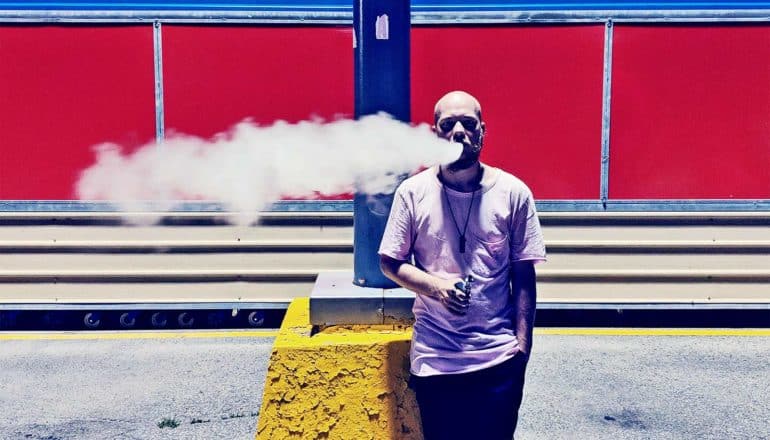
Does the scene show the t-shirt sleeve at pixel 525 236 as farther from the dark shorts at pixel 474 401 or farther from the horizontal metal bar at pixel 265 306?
the horizontal metal bar at pixel 265 306

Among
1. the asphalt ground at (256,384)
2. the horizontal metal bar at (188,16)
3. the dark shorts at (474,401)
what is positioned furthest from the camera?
the horizontal metal bar at (188,16)

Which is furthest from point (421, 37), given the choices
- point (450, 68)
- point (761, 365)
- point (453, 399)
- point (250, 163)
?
point (453, 399)

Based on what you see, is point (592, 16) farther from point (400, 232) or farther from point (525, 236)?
point (400, 232)

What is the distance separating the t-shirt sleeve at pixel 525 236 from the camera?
8.97ft

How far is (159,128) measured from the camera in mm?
6309

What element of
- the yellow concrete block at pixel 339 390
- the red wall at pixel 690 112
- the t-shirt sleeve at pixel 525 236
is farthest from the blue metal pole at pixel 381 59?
the red wall at pixel 690 112

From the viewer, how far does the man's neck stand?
2766 millimetres

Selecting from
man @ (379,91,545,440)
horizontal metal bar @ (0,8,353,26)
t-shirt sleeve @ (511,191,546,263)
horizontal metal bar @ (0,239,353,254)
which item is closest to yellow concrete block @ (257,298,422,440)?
man @ (379,91,545,440)

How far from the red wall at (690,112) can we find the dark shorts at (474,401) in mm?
4155

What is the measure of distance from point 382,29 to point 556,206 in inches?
135

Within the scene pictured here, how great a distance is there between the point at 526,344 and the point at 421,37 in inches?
161

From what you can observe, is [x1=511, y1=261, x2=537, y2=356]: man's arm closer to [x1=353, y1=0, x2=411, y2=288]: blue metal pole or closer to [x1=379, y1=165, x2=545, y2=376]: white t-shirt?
[x1=379, y1=165, x2=545, y2=376]: white t-shirt

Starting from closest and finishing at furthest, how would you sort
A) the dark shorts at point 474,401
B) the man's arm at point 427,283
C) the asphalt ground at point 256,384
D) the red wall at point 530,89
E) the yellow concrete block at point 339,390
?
the man's arm at point 427,283 < the dark shorts at point 474,401 < the yellow concrete block at point 339,390 < the asphalt ground at point 256,384 < the red wall at point 530,89

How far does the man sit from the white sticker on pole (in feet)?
2.84
